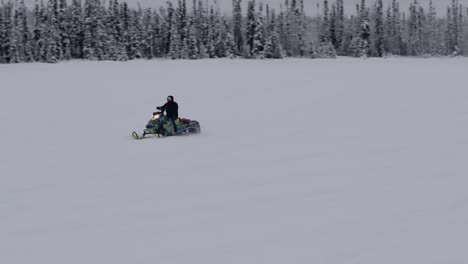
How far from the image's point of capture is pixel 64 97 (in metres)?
28.3

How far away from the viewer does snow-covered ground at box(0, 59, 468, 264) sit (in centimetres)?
657

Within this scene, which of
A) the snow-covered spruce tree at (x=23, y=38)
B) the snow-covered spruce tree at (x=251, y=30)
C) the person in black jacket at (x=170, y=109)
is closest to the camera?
the person in black jacket at (x=170, y=109)

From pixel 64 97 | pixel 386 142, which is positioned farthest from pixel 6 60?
pixel 386 142

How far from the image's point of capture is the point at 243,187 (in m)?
9.70

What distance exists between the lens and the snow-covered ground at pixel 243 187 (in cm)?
657

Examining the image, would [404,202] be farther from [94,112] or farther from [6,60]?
[6,60]

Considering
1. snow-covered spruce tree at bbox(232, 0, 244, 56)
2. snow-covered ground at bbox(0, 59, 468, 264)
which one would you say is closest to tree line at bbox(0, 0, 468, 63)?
snow-covered spruce tree at bbox(232, 0, 244, 56)

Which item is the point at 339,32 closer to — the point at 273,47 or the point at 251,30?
the point at 251,30

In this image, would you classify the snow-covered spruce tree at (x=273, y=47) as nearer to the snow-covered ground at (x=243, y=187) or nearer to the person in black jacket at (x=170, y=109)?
the snow-covered ground at (x=243, y=187)

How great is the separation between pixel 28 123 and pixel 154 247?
15.0m

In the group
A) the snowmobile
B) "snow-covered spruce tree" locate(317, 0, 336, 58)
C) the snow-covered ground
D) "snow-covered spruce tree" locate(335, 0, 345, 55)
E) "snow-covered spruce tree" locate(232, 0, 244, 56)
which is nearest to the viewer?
the snow-covered ground

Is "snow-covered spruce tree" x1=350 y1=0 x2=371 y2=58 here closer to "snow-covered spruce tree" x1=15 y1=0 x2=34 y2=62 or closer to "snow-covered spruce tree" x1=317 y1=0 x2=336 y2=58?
"snow-covered spruce tree" x1=317 y1=0 x2=336 y2=58

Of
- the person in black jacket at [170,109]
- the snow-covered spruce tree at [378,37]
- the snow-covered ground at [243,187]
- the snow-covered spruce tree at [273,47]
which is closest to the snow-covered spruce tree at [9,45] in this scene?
the snow-covered spruce tree at [273,47]

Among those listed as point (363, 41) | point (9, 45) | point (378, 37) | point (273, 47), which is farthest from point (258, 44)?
point (9, 45)
